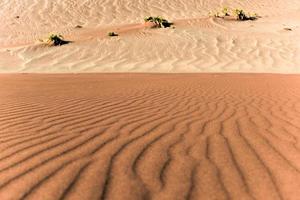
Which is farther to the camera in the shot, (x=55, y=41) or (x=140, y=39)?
(x=140, y=39)

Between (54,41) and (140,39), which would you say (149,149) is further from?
(54,41)

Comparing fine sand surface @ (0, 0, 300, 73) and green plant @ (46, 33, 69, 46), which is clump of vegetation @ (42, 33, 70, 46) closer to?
green plant @ (46, 33, 69, 46)

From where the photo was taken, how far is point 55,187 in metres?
2.82

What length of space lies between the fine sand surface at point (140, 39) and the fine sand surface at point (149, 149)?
8550 mm

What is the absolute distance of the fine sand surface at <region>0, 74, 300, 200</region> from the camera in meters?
2.84

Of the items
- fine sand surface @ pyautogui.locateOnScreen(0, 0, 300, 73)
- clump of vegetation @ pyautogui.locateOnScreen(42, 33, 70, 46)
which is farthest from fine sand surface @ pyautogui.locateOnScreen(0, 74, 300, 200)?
clump of vegetation @ pyautogui.locateOnScreen(42, 33, 70, 46)

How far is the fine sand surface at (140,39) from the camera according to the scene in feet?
50.2

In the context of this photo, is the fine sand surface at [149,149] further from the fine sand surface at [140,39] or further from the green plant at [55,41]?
the green plant at [55,41]

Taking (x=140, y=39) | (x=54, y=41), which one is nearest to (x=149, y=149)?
(x=140, y=39)

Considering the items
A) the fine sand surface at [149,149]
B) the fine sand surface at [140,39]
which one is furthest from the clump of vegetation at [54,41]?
the fine sand surface at [149,149]

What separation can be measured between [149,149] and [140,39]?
15.4 metres

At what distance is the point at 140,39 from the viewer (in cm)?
1881

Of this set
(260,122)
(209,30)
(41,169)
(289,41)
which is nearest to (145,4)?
(209,30)

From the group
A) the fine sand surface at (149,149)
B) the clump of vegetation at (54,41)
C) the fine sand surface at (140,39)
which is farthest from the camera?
the clump of vegetation at (54,41)
